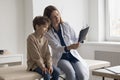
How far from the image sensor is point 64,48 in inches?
98.7

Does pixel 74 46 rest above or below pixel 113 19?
below

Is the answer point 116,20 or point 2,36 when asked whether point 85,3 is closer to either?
point 116,20

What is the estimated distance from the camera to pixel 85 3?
4234 millimetres

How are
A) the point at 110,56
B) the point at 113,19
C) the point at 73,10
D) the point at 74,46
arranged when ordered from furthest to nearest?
the point at 113,19 → the point at 73,10 → the point at 110,56 → the point at 74,46

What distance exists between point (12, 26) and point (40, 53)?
1.34 meters

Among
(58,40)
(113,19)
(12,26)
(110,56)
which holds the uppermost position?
(113,19)

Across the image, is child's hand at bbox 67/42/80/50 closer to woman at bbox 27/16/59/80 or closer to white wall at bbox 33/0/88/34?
woman at bbox 27/16/59/80

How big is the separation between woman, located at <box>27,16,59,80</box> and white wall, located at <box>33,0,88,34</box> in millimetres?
1262

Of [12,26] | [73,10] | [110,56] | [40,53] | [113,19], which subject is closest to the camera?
[40,53]

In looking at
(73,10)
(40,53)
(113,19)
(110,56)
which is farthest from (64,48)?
(113,19)

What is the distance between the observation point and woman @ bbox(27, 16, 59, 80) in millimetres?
2256

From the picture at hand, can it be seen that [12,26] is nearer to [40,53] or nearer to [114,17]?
[40,53]

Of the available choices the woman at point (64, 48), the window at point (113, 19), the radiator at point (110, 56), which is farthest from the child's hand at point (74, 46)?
the window at point (113, 19)

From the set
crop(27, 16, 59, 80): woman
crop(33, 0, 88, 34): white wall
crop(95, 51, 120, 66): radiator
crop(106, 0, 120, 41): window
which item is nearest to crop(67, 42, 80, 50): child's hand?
crop(27, 16, 59, 80): woman
